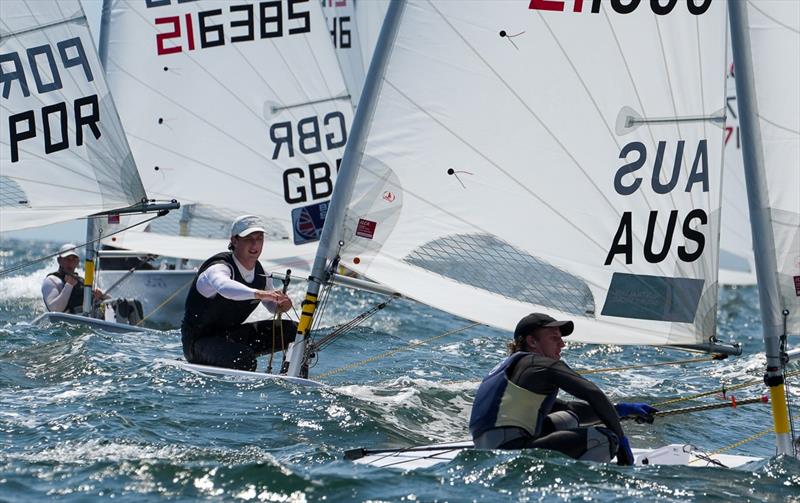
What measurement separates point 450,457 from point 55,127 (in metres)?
5.10

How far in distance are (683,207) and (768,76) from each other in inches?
32.3

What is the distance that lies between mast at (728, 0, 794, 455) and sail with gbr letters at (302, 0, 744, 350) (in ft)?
1.11

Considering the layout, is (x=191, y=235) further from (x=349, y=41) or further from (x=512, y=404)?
(x=512, y=404)

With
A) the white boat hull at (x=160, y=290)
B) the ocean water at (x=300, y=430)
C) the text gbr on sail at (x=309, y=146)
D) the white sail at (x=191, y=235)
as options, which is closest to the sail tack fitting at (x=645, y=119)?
the ocean water at (x=300, y=430)

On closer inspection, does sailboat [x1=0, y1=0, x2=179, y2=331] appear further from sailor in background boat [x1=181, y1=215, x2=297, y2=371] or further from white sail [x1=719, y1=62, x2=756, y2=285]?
white sail [x1=719, y1=62, x2=756, y2=285]

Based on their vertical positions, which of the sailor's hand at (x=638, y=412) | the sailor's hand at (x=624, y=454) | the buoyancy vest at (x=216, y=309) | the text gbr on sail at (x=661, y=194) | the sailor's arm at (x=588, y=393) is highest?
the text gbr on sail at (x=661, y=194)

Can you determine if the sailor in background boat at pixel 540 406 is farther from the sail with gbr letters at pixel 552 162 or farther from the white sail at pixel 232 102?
the white sail at pixel 232 102

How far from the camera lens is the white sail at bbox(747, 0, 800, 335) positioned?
598cm

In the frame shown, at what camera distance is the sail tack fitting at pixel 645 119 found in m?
Result: 6.41

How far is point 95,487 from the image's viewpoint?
16.4ft

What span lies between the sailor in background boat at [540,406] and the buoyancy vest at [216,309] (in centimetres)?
234

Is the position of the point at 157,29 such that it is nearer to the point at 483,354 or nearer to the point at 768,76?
the point at 483,354

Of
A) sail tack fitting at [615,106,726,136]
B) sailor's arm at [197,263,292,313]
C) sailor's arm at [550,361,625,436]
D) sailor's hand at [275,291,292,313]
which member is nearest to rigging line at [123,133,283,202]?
sailor's arm at [197,263,292,313]

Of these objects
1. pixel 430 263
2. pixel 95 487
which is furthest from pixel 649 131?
pixel 95 487
